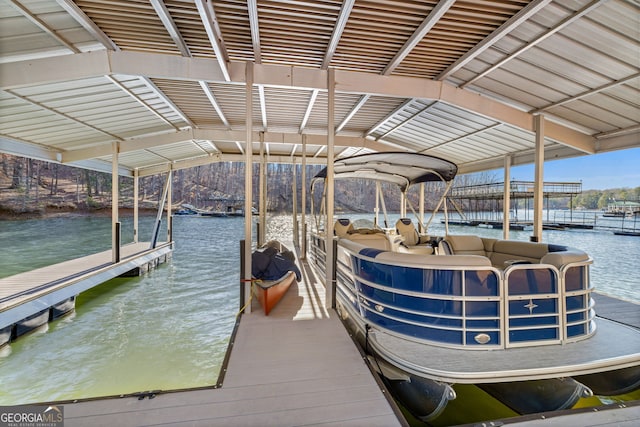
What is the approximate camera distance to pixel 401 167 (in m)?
6.21

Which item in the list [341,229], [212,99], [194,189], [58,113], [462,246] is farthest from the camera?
[194,189]

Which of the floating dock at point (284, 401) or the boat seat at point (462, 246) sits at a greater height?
the boat seat at point (462, 246)

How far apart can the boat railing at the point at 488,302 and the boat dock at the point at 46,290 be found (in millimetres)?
5739

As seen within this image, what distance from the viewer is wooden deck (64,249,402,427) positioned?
188 centimetres

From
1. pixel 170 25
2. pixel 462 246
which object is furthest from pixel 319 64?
pixel 462 246

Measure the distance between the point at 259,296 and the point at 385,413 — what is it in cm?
239

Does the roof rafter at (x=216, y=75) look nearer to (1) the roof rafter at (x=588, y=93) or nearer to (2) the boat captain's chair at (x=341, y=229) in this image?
(1) the roof rafter at (x=588, y=93)

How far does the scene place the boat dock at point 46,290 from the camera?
4398 millimetres

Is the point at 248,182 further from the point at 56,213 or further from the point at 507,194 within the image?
the point at 56,213

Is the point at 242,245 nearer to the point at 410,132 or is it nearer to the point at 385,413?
the point at 385,413

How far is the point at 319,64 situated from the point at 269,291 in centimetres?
326

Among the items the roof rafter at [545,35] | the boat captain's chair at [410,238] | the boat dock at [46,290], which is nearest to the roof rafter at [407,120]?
the roof rafter at [545,35]

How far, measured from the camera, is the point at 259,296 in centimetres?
395

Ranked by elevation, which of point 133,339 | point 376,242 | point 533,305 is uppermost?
point 376,242
